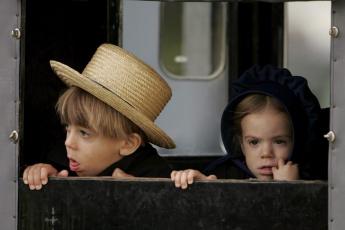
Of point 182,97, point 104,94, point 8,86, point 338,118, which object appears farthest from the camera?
point 182,97

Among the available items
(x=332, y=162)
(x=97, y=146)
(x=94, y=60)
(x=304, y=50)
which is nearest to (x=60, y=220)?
(x=97, y=146)

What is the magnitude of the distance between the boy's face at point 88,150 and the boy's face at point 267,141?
0.49m

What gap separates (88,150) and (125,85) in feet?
0.84

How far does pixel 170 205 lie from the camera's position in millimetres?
3117

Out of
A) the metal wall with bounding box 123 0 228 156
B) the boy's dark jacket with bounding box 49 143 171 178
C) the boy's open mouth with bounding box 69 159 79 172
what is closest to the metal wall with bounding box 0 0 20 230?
the boy's open mouth with bounding box 69 159 79 172

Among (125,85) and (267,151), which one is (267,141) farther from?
(125,85)

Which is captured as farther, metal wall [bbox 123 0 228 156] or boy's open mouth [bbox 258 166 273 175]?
metal wall [bbox 123 0 228 156]

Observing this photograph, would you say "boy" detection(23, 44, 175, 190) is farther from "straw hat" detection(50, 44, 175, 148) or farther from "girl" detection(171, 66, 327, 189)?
"girl" detection(171, 66, 327, 189)

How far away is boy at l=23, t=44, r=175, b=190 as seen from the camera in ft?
11.1

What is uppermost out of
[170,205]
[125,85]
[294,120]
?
[125,85]

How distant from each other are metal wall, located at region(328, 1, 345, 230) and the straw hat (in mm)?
705

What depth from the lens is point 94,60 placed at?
11.6 ft

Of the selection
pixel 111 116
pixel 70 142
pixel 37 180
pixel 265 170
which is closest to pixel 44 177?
→ pixel 37 180

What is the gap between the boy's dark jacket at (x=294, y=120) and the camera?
355cm
